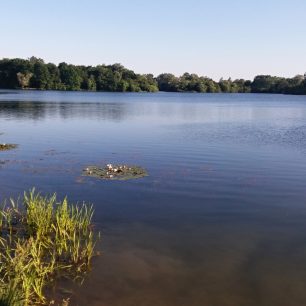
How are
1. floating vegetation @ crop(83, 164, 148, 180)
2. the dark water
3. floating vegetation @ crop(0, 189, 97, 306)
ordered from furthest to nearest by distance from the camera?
1. floating vegetation @ crop(83, 164, 148, 180)
2. the dark water
3. floating vegetation @ crop(0, 189, 97, 306)

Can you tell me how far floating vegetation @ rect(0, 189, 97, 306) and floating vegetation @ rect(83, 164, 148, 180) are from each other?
831 centimetres

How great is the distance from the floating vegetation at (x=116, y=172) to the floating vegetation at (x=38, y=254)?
8.31 m

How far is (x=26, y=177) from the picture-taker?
23734mm

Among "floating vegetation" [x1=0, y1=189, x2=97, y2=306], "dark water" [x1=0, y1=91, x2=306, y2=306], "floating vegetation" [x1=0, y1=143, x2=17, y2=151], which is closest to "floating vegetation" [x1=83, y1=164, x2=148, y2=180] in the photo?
"dark water" [x1=0, y1=91, x2=306, y2=306]

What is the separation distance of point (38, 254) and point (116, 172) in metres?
13.9

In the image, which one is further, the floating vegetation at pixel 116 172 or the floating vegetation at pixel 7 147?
the floating vegetation at pixel 7 147

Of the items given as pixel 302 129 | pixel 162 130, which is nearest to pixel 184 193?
pixel 162 130

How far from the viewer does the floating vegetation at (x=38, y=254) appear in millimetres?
9680

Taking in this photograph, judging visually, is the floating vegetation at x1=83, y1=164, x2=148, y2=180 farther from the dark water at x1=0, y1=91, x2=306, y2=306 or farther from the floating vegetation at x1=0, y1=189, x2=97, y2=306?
the floating vegetation at x1=0, y1=189, x2=97, y2=306

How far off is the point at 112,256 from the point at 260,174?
14.8 m

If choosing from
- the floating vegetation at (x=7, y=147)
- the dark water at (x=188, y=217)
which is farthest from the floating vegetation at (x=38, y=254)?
the floating vegetation at (x=7, y=147)

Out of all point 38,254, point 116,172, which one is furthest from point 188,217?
point 116,172

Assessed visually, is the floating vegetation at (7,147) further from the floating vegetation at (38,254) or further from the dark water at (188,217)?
the floating vegetation at (38,254)

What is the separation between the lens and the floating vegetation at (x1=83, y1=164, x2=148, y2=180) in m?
24.1
